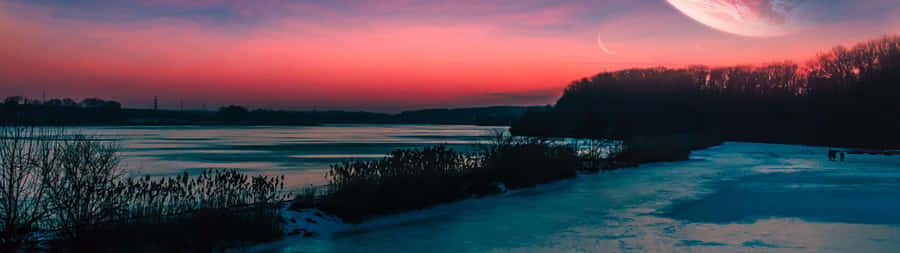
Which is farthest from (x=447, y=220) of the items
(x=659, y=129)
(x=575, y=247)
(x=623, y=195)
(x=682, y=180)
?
(x=659, y=129)

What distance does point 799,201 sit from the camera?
11.9 m

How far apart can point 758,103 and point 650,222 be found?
52808mm

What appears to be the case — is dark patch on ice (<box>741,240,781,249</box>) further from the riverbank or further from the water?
the riverbank

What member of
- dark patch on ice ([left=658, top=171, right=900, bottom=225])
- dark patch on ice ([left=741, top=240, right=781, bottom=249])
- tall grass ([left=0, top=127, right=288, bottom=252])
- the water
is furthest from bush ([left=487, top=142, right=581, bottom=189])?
tall grass ([left=0, top=127, right=288, bottom=252])

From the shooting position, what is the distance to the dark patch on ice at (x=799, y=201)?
991 cm

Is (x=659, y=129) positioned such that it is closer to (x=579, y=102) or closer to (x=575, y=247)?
(x=579, y=102)

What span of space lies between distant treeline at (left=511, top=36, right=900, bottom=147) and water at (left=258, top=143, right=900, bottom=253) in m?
6.32

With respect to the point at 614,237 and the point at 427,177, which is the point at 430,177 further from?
the point at 614,237

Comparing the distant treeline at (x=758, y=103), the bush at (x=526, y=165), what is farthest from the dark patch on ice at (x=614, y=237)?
the distant treeline at (x=758, y=103)

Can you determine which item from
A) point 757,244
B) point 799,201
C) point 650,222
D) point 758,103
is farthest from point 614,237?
point 758,103

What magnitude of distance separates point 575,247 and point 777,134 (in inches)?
1864

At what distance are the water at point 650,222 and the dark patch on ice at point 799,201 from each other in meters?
0.02

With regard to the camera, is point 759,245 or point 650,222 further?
point 650,222

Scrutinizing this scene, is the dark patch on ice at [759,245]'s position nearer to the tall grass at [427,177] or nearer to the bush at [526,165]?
the tall grass at [427,177]
